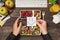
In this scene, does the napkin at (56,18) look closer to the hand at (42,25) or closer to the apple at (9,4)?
the hand at (42,25)

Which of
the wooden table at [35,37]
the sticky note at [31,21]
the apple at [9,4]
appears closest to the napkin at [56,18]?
the wooden table at [35,37]

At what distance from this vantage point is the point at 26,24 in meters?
1.25

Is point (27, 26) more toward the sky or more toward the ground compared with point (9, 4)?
more toward the ground

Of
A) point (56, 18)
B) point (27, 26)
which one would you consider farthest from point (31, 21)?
point (56, 18)

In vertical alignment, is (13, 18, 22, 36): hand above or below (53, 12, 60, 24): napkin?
below

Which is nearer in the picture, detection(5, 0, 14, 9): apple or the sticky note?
the sticky note

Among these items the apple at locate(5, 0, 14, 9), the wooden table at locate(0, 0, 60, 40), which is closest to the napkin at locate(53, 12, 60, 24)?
the wooden table at locate(0, 0, 60, 40)

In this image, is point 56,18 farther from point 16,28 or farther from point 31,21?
point 16,28

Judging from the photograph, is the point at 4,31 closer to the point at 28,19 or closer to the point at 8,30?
the point at 8,30

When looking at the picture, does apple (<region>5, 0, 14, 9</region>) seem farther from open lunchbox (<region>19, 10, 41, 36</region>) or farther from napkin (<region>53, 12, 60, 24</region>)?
napkin (<region>53, 12, 60, 24</region>)

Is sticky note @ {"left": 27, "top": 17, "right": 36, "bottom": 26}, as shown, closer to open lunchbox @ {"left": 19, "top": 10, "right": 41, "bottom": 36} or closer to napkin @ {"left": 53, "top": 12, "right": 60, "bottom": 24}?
open lunchbox @ {"left": 19, "top": 10, "right": 41, "bottom": 36}

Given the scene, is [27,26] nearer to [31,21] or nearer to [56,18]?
A: [31,21]

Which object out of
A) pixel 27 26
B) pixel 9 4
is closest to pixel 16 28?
pixel 27 26

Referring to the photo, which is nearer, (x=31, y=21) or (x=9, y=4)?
(x=31, y=21)
